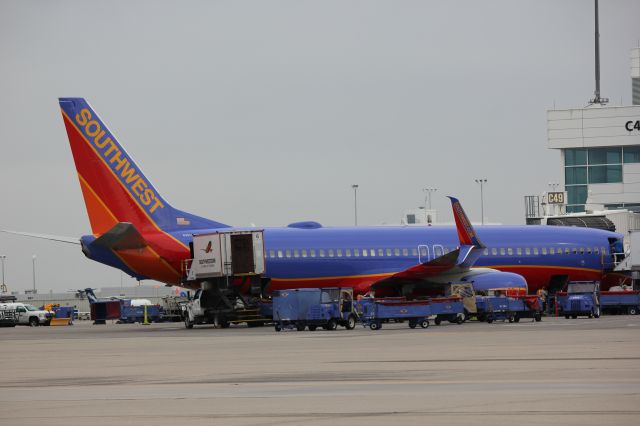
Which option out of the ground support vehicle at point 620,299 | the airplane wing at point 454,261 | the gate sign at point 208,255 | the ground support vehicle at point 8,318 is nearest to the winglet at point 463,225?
the airplane wing at point 454,261

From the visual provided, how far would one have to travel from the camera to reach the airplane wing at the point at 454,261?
54.2 metres

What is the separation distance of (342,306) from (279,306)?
2693 millimetres

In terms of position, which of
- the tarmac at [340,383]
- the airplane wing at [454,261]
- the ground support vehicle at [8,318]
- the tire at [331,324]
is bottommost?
the ground support vehicle at [8,318]

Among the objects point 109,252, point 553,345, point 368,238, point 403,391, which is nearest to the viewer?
point 403,391

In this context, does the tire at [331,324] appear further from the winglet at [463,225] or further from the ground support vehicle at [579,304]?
the ground support vehicle at [579,304]

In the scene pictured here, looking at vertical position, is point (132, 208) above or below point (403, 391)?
above

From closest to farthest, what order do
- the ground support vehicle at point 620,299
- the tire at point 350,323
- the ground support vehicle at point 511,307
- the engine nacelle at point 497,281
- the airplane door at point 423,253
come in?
the tire at point 350,323
the ground support vehicle at point 511,307
the engine nacelle at point 497,281
the ground support vehicle at point 620,299
the airplane door at point 423,253

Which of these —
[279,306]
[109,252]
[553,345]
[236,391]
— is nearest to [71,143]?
[109,252]

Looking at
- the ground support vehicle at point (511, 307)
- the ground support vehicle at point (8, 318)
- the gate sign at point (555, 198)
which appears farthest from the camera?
the gate sign at point (555, 198)

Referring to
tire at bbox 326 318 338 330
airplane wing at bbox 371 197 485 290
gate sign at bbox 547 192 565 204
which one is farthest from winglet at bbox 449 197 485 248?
gate sign at bbox 547 192 565 204

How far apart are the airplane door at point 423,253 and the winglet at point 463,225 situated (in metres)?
4.22

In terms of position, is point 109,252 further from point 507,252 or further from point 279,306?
point 507,252

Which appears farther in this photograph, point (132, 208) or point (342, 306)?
point (132, 208)

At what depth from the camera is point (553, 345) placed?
→ 30.9 m
